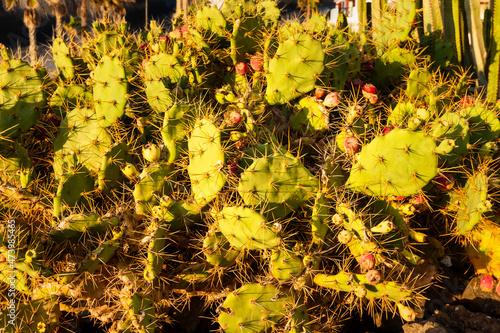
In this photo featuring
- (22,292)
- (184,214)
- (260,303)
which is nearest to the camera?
(260,303)

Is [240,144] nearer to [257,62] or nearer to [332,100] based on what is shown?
[332,100]

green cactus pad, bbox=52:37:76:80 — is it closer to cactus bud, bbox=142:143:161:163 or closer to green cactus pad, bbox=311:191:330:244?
cactus bud, bbox=142:143:161:163

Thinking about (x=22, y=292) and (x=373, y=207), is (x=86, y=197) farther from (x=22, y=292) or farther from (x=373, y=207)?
(x=373, y=207)

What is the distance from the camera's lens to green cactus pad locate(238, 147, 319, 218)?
6.17ft

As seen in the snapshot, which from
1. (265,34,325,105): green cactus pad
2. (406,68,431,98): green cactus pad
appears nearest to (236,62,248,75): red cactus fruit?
(265,34,325,105): green cactus pad

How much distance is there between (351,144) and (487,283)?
1223 millimetres

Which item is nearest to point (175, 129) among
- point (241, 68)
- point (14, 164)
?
point (241, 68)

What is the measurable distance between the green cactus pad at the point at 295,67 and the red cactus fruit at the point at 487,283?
162cm

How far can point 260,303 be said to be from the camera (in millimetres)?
1891

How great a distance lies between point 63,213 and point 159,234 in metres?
0.70

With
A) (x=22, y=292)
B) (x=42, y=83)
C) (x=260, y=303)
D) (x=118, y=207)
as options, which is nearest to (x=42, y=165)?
(x=42, y=83)

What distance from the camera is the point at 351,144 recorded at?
2105 mm

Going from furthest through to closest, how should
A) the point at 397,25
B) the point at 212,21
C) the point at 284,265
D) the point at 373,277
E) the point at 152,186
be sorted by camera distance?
the point at 397,25, the point at 212,21, the point at 152,186, the point at 284,265, the point at 373,277

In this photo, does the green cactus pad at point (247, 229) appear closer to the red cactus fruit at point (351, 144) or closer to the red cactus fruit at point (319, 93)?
the red cactus fruit at point (351, 144)
